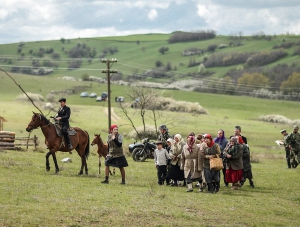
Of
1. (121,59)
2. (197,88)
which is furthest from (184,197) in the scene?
(121,59)

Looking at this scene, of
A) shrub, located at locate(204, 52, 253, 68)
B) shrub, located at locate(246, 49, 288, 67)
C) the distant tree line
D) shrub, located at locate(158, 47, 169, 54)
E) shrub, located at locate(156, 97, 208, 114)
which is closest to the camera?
shrub, located at locate(156, 97, 208, 114)

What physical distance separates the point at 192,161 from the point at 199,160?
272mm

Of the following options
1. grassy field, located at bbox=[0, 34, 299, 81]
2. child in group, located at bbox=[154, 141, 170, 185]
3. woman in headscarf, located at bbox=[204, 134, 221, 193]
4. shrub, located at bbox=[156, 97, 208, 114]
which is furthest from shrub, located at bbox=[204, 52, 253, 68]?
woman in headscarf, located at bbox=[204, 134, 221, 193]

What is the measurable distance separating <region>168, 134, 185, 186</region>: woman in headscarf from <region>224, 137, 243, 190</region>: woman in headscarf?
1.67m

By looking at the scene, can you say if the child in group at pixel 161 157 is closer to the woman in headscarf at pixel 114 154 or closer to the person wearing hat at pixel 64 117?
the woman in headscarf at pixel 114 154

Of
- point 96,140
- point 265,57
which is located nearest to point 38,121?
point 96,140

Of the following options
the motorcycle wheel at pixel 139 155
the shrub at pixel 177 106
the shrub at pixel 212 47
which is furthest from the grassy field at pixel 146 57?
the motorcycle wheel at pixel 139 155

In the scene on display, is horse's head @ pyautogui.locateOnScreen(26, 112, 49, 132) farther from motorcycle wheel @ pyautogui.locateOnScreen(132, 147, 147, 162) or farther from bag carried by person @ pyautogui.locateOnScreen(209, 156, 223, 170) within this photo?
motorcycle wheel @ pyautogui.locateOnScreen(132, 147, 147, 162)

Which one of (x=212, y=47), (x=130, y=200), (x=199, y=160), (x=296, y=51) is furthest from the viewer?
(x=212, y=47)

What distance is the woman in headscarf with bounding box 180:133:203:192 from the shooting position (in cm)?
2247

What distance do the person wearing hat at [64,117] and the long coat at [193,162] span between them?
537cm

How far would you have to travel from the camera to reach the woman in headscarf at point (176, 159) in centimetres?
2395

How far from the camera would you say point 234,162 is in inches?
947

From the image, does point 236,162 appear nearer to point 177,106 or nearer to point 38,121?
point 38,121
